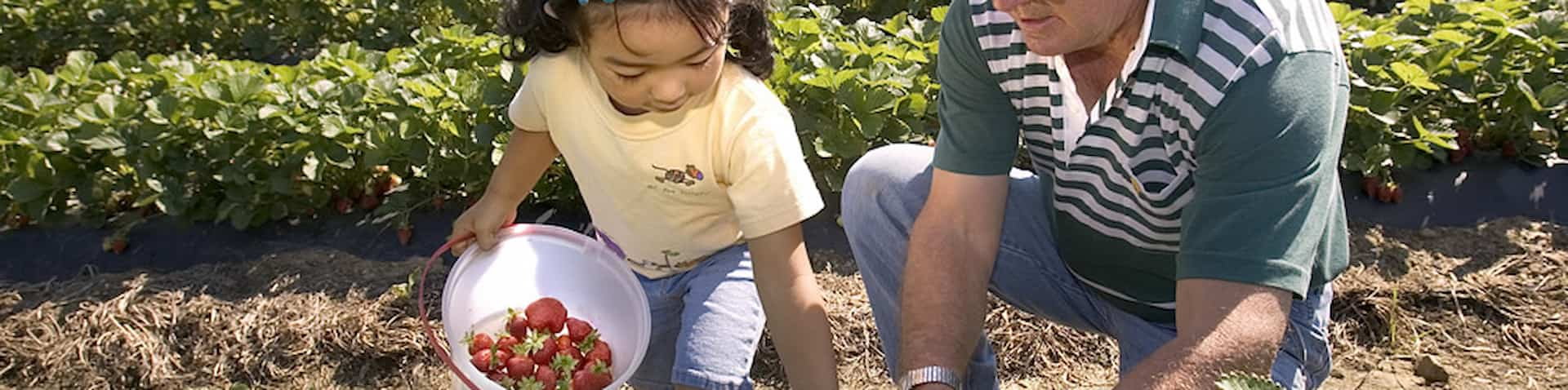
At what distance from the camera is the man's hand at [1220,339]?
1.60 metres

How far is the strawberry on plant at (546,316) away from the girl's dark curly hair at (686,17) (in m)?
0.39

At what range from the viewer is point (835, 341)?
9.65 ft

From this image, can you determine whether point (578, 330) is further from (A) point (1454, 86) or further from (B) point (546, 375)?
(A) point (1454, 86)

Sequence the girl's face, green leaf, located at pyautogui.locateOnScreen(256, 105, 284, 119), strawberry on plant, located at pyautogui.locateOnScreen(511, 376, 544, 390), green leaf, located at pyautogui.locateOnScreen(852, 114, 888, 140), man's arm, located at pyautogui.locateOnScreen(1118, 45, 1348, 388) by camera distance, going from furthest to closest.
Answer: green leaf, located at pyautogui.locateOnScreen(256, 105, 284, 119) → green leaf, located at pyautogui.locateOnScreen(852, 114, 888, 140) → strawberry on plant, located at pyautogui.locateOnScreen(511, 376, 544, 390) → the girl's face → man's arm, located at pyautogui.locateOnScreen(1118, 45, 1348, 388)

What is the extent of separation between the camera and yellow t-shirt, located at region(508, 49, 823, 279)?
1.99 metres

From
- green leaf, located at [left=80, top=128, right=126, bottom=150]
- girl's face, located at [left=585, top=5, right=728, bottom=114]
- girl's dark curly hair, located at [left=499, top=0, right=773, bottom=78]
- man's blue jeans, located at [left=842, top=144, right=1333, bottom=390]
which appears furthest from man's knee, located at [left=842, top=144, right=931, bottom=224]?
green leaf, located at [left=80, top=128, right=126, bottom=150]

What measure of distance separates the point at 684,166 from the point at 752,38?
216 mm

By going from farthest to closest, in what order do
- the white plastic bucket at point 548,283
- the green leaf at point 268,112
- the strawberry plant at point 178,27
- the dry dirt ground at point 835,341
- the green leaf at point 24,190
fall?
the strawberry plant at point 178,27
the green leaf at point 24,190
the green leaf at point 268,112
the dry dirt ground at point 835,341
the white plastic bucket at point 548,283

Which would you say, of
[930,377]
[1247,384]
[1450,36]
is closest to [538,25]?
[930,377]

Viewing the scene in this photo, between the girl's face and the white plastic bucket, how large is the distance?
325mm

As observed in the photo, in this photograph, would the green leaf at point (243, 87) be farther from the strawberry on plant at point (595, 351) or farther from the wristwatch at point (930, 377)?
the wristwatch at point (930, 377)

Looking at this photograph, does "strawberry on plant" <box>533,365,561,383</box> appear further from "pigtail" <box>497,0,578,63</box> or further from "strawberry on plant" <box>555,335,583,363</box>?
"pigtail" <box>497,0,578,63</box>

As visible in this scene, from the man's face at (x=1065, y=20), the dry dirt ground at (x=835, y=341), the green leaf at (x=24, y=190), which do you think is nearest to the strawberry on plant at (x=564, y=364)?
the man's face at (x=1065, y=20)

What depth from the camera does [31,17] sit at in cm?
531
